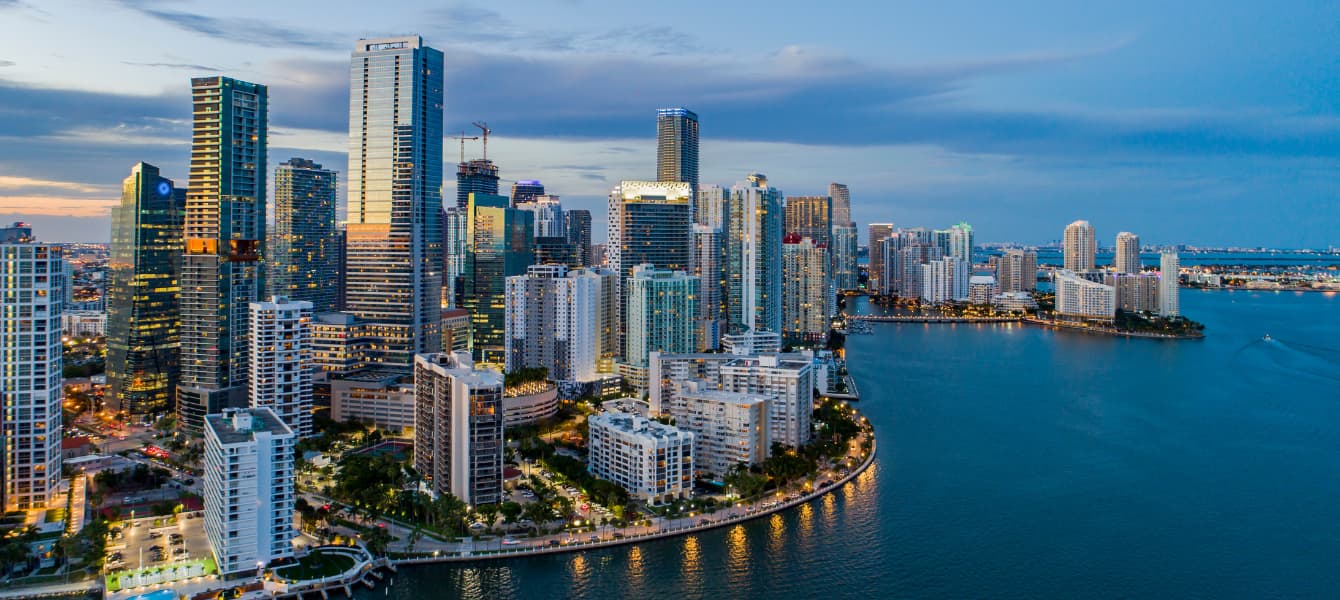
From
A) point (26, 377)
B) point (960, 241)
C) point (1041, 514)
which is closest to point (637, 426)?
point (1041, 514)

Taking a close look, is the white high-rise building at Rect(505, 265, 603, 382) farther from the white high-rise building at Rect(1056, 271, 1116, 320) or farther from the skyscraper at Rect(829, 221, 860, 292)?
the skyscraper at Rect(829, 221, 860, 292)

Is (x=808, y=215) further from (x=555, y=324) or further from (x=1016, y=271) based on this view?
(x=555, y=324)

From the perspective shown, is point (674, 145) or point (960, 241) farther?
point (960, 241)

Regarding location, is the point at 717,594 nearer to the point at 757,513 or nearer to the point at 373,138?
the point at 757,513

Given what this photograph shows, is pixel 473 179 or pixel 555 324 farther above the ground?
Answer: pixel 473 179

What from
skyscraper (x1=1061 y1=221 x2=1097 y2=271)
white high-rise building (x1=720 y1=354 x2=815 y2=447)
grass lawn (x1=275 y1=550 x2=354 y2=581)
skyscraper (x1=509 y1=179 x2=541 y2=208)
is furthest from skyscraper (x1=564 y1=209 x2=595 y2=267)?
skyscraper (x1=1061 y1=221 x2=1097 y2=271)

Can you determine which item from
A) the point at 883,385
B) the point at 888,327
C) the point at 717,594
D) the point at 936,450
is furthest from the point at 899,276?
the point at 717,594
